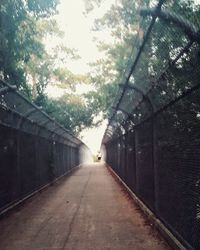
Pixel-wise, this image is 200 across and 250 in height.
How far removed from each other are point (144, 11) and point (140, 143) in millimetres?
5147

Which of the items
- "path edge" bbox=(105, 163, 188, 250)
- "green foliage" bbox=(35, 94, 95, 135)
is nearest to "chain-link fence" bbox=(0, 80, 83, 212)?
"path edge" bbox=(105, 163, 188, 250)

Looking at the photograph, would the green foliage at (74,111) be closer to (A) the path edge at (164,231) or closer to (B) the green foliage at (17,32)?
(B) the green foliage at (17,32)

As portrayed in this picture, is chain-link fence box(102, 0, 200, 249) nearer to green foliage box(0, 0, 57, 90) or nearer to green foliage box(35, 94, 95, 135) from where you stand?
green foliage box(0, 0, 57, 90)

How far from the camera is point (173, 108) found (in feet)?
20.5

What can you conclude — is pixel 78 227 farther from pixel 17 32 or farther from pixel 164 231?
pixel 17 32

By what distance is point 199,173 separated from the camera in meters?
4.74

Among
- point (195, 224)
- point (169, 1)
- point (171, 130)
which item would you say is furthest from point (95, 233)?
point (169, 1)

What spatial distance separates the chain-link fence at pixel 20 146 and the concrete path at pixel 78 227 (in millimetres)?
603

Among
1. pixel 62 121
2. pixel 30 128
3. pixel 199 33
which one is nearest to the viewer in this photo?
pixel 199 33

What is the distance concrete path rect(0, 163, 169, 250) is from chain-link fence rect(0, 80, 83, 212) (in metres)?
0.60

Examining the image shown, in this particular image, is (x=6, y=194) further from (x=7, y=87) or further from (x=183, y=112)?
(x=183, y=112)

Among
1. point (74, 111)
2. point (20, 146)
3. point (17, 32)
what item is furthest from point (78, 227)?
point (74, 111)

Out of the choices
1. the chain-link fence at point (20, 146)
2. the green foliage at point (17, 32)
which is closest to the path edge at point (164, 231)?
the chain-link fence at point (20, 146)

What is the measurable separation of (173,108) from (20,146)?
634cm
